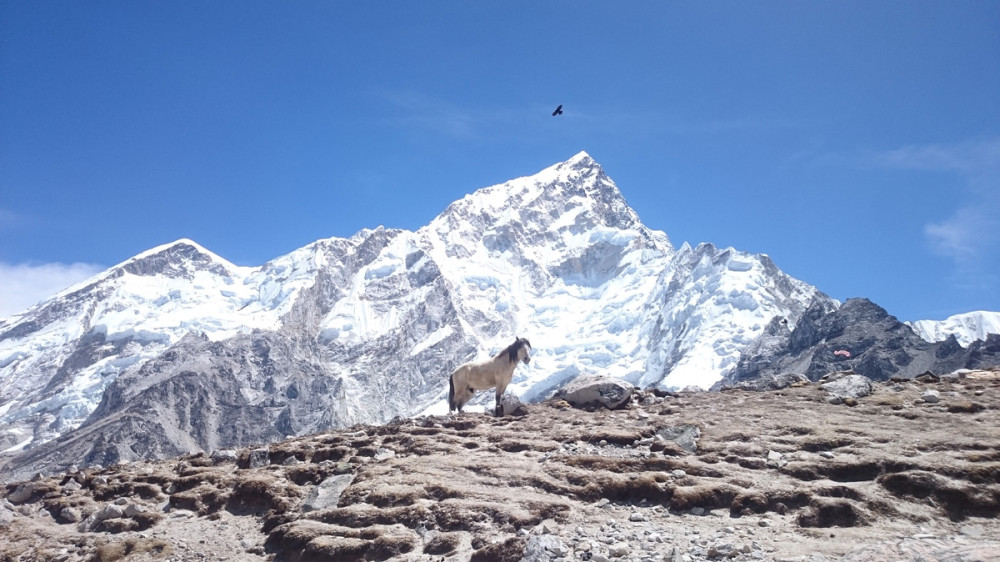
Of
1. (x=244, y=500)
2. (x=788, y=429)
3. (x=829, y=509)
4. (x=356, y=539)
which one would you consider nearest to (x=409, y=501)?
(x=356, y=539)

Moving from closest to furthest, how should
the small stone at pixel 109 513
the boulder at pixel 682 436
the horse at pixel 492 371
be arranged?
the small stone at pixel 109 513 < the boulder at pixel 682 436 < the horse at pixel 492 371

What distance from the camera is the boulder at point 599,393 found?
24422 millimetres

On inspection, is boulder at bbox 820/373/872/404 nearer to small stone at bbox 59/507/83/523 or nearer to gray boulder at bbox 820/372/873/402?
gray boulder at bbox 820/372/873/402

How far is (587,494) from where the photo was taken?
541 inches

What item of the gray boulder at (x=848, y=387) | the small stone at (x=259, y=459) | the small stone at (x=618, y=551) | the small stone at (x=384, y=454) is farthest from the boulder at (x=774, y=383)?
the small stone at (x=259, y=459)

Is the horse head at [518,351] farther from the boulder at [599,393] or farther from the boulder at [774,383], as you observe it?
the boulder at [774,383]

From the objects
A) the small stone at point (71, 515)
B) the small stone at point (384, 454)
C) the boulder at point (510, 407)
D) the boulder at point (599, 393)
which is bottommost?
the small stone at point (71, 515)

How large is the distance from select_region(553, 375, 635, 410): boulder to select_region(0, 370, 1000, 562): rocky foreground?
9.15ft

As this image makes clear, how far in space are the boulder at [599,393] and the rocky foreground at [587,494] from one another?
9.15ft

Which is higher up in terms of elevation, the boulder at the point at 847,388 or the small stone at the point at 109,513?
the boulder at the point at 847,388

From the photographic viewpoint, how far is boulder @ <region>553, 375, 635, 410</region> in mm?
24422

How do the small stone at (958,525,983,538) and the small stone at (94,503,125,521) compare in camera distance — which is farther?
the small stone at (94,503,125,521)

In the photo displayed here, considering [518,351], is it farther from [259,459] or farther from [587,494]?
[587,494]

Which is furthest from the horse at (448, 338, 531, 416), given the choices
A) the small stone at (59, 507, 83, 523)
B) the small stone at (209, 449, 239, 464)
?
the small stone at (59, 507, 83, 523)
